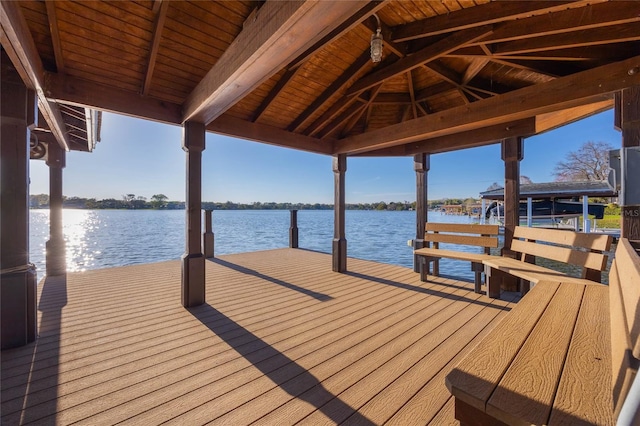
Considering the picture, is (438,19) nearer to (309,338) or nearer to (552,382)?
(552,382)

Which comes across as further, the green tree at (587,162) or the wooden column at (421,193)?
the green tree at (587,162)

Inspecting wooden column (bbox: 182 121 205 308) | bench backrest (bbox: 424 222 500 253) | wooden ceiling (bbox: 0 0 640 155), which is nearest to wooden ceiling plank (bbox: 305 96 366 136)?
wooden ceiling (bbox: 0 0 640 155)

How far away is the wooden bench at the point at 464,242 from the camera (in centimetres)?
351

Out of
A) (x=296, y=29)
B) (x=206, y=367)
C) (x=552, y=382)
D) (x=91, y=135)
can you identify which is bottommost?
(x=206, y=367)

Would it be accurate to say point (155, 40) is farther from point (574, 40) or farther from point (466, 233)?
point (466, 233)

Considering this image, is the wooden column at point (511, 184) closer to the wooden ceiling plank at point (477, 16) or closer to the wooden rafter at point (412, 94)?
the wooden rafter at point (412, 94)

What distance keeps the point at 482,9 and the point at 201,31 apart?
2.25 m

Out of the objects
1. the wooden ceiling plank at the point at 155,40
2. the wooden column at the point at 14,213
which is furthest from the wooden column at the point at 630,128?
the wooden column at the point at 14,213

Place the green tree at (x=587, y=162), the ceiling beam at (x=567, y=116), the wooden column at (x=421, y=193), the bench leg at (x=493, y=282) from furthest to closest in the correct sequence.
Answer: the green tree at (x=587, y=162)
the wooden column at (x=421, y=193)
the bench leg at (x=493, y=282)
the ceiling beam at (x=567, y=116)

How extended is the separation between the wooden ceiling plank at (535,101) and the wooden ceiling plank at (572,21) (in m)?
0.43

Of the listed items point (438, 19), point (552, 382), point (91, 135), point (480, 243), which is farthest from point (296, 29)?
point (91, 135)

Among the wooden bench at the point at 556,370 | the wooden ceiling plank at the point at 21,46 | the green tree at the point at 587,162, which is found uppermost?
the green tree at the point at 587,162

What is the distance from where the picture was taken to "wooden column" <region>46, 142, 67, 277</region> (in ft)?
15.4

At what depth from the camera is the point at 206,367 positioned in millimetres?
1947
